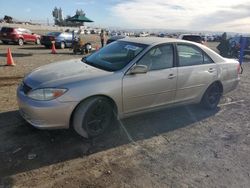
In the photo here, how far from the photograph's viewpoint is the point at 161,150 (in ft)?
15.4

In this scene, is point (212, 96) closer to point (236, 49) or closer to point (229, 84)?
point (229, 84)

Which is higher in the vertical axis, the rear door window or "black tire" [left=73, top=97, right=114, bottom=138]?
the rear door window

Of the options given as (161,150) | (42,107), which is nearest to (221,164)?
(161,150)

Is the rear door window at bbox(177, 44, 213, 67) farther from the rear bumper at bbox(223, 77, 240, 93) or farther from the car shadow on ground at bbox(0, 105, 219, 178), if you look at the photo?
the car shadow on ground at bbox(0, 105, 219, 178)

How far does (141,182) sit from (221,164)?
1.33 meters

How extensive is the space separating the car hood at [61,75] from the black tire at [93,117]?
0.41 metres

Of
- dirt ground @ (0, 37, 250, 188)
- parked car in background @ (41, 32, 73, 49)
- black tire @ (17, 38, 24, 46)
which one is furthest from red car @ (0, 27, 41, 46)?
dirt ground @ (0, 37, 250, 188)

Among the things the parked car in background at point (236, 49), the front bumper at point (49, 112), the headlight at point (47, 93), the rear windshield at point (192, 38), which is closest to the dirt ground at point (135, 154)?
the front bumper at point (49, 112)

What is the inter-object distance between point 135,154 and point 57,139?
1284 mm

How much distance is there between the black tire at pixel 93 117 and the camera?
4.60m

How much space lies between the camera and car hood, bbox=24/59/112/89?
15.0ft

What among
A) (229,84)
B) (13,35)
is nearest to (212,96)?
(229,84)

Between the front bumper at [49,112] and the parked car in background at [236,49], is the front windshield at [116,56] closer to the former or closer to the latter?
the front bumper at [49,112]

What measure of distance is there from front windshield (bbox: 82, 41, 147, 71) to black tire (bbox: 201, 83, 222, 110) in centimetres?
204
